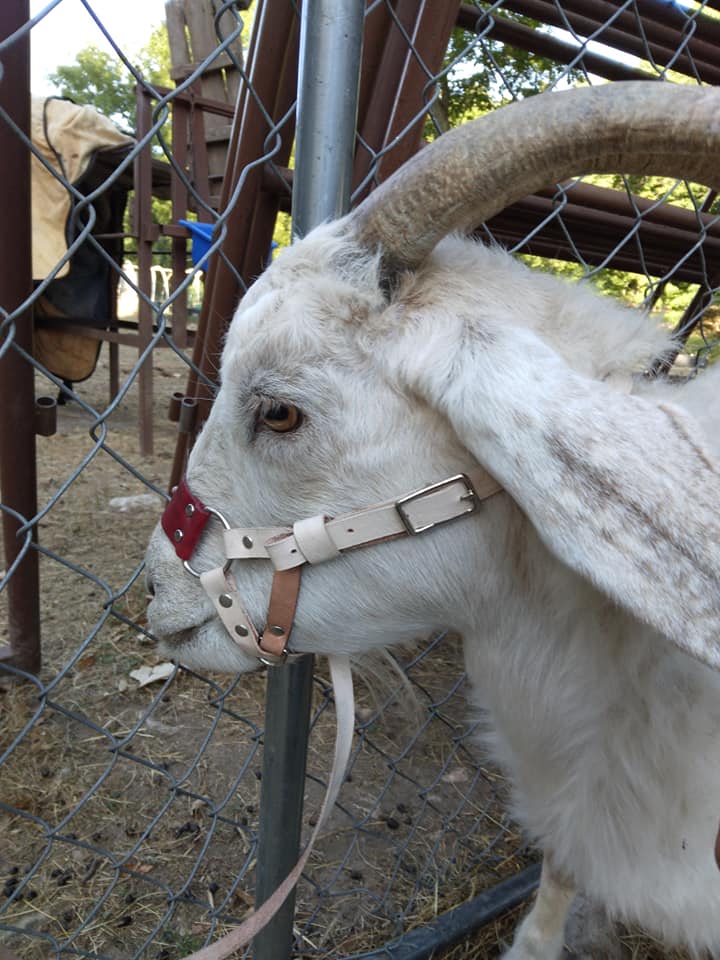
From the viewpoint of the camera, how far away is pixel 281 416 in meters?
1.24

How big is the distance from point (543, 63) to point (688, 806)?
28.3 ft

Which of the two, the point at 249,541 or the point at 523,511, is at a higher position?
the point at 523,511

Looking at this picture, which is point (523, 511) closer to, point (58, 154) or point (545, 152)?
point (545, 152)

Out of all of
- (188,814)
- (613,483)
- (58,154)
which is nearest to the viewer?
(613,483)

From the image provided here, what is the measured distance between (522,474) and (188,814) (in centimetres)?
205

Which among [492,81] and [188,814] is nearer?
[188,814]

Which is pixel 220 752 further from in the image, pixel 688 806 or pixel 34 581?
pixel 688 806

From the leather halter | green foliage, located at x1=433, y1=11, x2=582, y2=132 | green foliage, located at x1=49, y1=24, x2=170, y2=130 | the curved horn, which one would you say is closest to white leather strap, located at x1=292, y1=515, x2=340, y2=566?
the leather halter

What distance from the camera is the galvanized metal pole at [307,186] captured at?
1142mm

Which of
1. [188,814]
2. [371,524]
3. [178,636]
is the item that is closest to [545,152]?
[371,524]

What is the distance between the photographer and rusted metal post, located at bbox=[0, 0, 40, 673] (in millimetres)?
1476

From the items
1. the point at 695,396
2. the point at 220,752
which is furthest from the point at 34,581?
the point at 695,396

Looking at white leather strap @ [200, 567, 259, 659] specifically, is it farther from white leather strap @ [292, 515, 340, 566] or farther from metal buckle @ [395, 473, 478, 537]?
metal buckle @ [395, 473, 478, 537]

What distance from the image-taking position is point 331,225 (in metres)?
1.24
